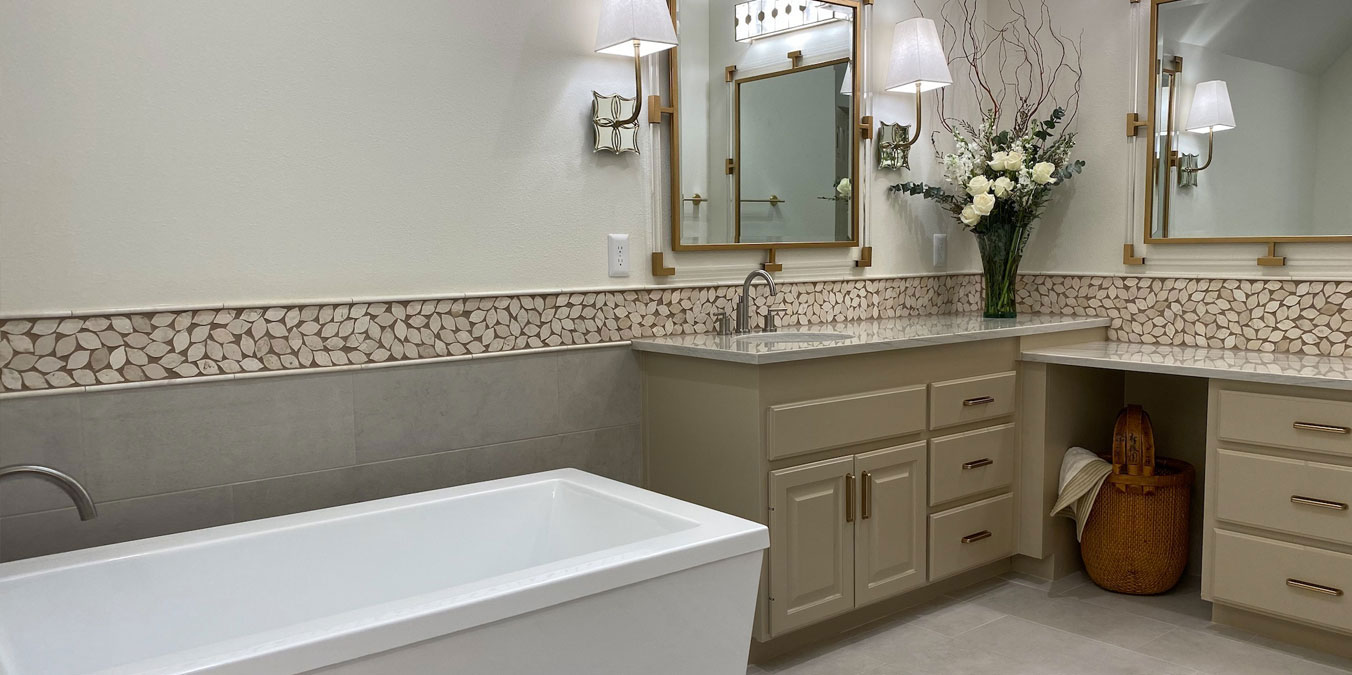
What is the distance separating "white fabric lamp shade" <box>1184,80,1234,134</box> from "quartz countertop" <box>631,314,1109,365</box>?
0.71 metres

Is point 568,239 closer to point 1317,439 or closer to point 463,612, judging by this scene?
point 463,612

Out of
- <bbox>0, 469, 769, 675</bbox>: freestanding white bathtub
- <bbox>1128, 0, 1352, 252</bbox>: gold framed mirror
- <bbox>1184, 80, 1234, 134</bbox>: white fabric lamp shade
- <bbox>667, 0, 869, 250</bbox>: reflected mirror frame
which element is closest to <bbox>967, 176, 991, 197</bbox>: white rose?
<bbox>667, 0, 869, 250</bbox>: reflected mirror frame

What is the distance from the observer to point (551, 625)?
1.56 meters

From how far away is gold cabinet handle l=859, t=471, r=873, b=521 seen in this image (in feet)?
8.84

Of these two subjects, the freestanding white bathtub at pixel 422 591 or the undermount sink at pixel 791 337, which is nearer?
the freestanding white bathtub at pixel 422 591

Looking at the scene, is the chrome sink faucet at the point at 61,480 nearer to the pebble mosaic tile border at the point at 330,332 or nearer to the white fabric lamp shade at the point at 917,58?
the pebble mosaic tile border at the point at 330,332

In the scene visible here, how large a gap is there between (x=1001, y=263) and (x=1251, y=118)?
858 mm

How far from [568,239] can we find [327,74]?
74 centimetres

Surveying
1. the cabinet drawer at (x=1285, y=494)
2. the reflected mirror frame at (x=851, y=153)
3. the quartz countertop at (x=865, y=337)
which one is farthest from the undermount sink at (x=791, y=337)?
the cabinet drawer at (x=1285, y=494)

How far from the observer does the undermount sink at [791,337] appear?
9.33 ft

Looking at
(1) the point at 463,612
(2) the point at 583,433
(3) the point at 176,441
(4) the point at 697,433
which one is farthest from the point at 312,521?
(4) the point at 697,433

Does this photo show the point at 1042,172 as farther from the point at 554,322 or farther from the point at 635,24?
the point at 554,322

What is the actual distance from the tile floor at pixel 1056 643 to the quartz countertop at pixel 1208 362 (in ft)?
2.41

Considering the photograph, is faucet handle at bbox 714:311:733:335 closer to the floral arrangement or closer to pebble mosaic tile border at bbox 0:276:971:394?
pebble mosaic tile border at bbox 0:276:971:394
